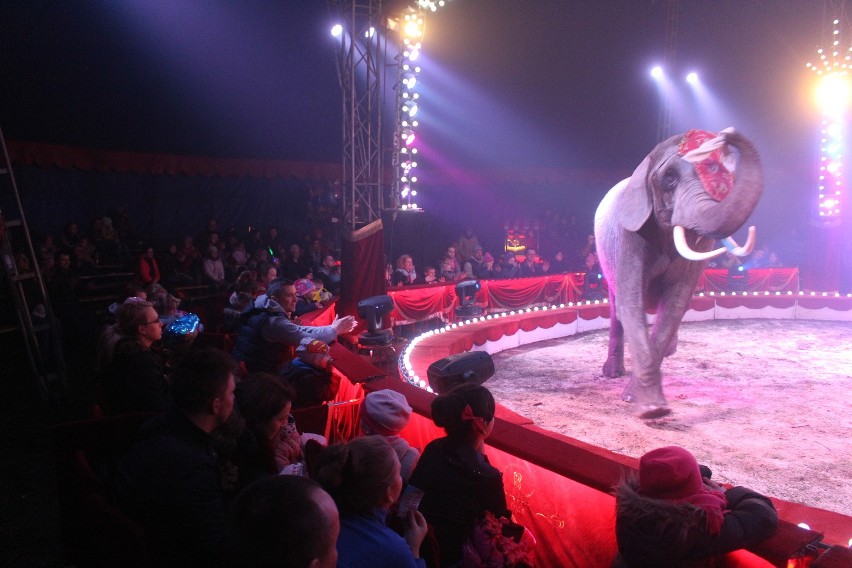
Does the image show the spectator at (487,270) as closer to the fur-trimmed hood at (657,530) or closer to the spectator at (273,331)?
the spectator at (273,331)

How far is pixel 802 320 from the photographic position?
12.0 metres

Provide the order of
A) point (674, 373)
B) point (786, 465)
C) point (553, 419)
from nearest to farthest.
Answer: point (786, 465) → point (553, 419) → point (674, 373)

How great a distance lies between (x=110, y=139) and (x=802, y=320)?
1603cm

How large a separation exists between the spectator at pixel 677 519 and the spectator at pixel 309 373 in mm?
2568

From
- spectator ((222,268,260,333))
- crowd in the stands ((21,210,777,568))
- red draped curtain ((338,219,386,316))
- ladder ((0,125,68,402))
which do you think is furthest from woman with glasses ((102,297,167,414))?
red draped curtain ((338,219,386,316))

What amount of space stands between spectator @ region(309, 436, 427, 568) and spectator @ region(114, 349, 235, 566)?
434 mm

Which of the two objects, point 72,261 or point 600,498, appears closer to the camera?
point 600,498

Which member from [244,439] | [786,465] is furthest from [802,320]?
[244,439]

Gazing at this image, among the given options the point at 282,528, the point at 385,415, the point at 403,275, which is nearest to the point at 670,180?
the point at 385,415

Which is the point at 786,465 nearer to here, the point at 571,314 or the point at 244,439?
the point at 244,439

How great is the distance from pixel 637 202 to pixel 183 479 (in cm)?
540

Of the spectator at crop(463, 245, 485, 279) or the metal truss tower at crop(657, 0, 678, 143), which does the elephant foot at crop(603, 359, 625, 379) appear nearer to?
the spectator at crop(463, 245, 485, 279)

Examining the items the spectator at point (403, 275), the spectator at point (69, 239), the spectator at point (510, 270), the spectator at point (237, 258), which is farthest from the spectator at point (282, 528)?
the spectator at point (510, 270)

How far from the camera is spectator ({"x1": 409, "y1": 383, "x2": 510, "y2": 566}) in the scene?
2.24m
